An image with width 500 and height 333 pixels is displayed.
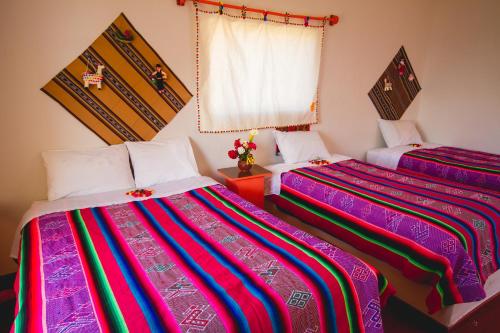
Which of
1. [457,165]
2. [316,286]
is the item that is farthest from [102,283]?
[457,165]

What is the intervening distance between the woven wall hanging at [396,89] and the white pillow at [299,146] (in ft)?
3.90

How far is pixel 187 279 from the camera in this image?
1.18 meters

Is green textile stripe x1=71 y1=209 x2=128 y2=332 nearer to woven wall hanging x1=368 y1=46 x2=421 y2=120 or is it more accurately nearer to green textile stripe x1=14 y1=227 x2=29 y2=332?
green textile stripe x1=14 y1=227 x2=29 y2=332

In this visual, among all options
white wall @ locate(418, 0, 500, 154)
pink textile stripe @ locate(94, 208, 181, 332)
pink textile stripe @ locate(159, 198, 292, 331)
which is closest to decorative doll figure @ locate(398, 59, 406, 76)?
white wall @ locate(418, 0, 500, 154)

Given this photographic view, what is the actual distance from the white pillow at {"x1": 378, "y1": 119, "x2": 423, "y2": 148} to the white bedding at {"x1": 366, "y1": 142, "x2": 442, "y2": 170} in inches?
4.1

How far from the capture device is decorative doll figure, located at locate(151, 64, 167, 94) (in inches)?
93.3

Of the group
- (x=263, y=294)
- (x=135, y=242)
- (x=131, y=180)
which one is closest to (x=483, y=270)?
(x=263, y=294)

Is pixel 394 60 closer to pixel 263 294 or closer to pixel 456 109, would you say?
pixel 456 109

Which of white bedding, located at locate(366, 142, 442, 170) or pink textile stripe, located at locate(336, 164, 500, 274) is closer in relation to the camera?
pink textile stripe, located at locate(336, 164, 500, 274)

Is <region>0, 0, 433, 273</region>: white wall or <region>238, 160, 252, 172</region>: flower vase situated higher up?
<region>0, 0, 433, 273</region>: white wall

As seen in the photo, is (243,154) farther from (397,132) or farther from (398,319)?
(397,132)

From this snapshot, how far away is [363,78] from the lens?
3.61 metres

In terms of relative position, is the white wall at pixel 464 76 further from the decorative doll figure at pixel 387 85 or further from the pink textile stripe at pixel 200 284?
the pink textile stripe at pixel 200 284

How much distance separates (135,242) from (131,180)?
88cm
